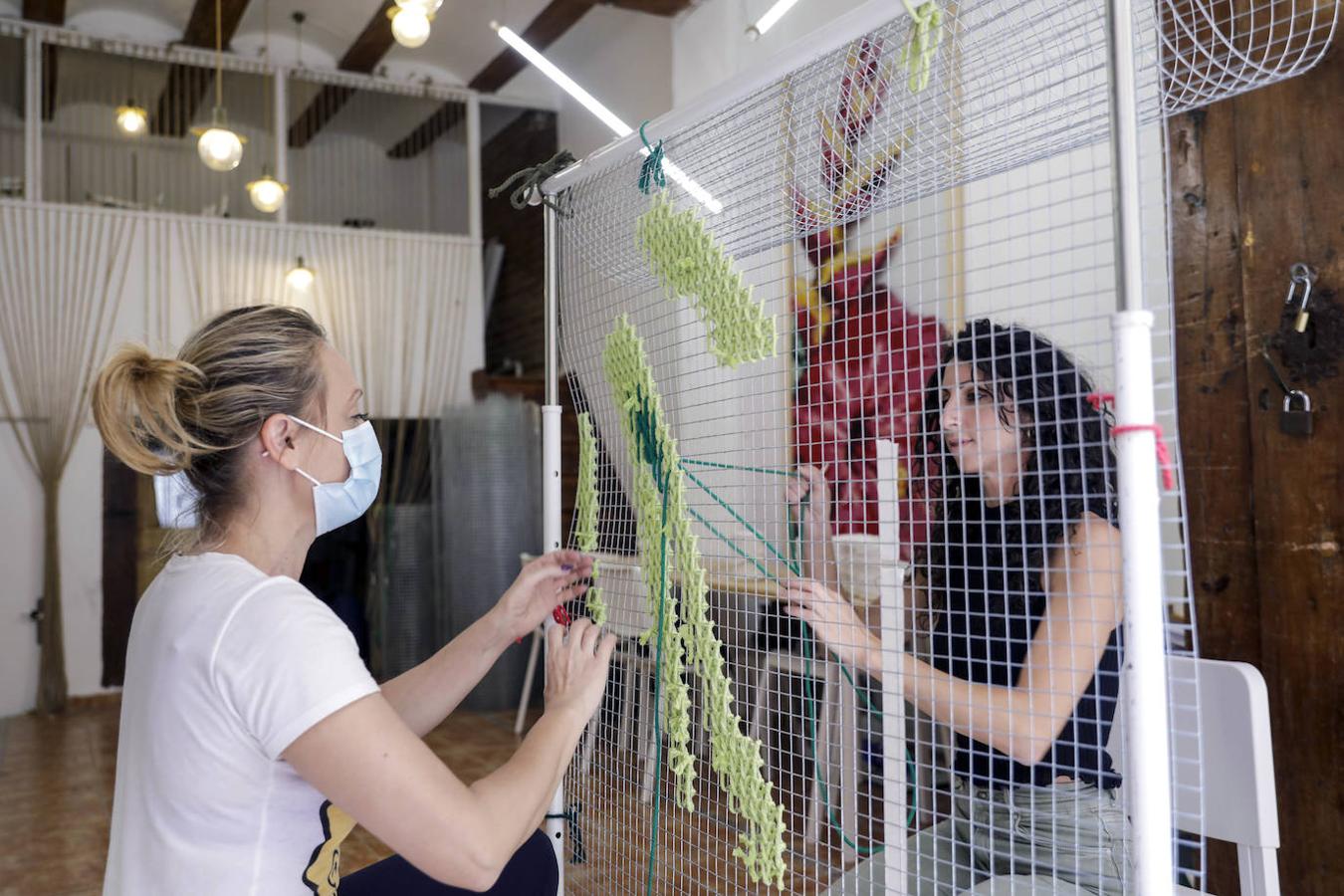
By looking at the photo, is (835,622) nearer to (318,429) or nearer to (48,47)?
(318,429)

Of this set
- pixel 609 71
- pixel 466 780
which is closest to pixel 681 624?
pixel 466 780

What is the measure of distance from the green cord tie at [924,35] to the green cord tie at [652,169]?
1.66 feet

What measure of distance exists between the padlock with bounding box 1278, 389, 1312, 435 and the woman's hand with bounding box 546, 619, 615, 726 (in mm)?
1485

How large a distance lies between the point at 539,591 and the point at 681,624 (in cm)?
25

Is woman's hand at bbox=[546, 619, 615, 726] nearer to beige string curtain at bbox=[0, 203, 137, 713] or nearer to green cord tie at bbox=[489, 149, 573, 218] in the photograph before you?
green cord tie at bbox=[489, 149, 573, 218]

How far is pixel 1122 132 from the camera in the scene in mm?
941

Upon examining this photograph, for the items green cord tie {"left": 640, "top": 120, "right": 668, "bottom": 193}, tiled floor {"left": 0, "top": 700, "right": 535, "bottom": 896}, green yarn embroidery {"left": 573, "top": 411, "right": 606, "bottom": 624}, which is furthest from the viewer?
tiled floor {"left": 0, "top": 700, "right": 535, "bottom": 896}

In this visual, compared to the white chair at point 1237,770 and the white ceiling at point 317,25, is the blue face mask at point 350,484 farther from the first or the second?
the white ceiling at point 317,25

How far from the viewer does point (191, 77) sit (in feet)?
21.1

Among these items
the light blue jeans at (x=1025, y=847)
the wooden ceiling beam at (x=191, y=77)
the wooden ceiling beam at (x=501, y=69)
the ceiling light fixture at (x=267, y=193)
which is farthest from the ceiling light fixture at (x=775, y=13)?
the wooden ceiling beam at (x=191, y=77)

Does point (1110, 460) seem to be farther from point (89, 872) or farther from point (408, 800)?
point (89, 872)

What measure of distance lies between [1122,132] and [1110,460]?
60 cm

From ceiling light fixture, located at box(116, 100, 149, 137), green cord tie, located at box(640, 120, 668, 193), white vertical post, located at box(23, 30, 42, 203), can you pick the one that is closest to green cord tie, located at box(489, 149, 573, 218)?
green cord tie, located at box(640, 120, 668, 193)

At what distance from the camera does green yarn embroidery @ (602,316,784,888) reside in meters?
1.39
